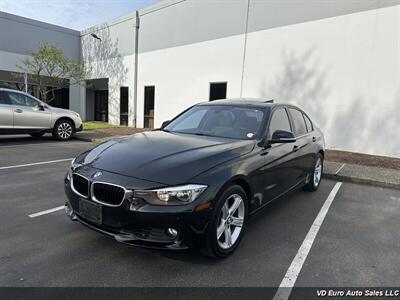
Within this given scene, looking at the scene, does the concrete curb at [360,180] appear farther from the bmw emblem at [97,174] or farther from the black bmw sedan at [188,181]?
the bmw emblem at [97,174]

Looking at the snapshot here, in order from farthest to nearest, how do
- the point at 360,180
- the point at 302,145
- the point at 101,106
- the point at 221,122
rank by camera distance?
the point at 101,106 < the point at 360,180 < the point at 302,145 < the point at 221,122

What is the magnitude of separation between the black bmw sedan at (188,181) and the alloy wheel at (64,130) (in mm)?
8578

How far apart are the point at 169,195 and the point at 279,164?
1905mm

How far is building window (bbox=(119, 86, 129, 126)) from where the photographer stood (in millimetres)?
18297

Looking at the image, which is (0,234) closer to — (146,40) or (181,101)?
(181,101)

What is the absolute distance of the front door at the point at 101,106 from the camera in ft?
71.4

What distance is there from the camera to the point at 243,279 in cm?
295

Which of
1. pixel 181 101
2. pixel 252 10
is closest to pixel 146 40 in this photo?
pixel 181 101

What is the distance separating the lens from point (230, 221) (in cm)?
336

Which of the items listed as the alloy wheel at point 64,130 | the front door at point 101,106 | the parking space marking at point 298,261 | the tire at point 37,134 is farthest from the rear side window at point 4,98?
the front door at point 101,106

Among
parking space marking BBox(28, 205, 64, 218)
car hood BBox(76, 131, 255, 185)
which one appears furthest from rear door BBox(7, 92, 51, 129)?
car hood BBox(76, 131, 255, 185)

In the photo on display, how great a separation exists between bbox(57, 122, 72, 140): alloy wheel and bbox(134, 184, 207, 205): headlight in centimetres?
1010

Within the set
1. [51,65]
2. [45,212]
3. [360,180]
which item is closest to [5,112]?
[51,65]

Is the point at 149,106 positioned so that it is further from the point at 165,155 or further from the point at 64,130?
the point at 165,155
